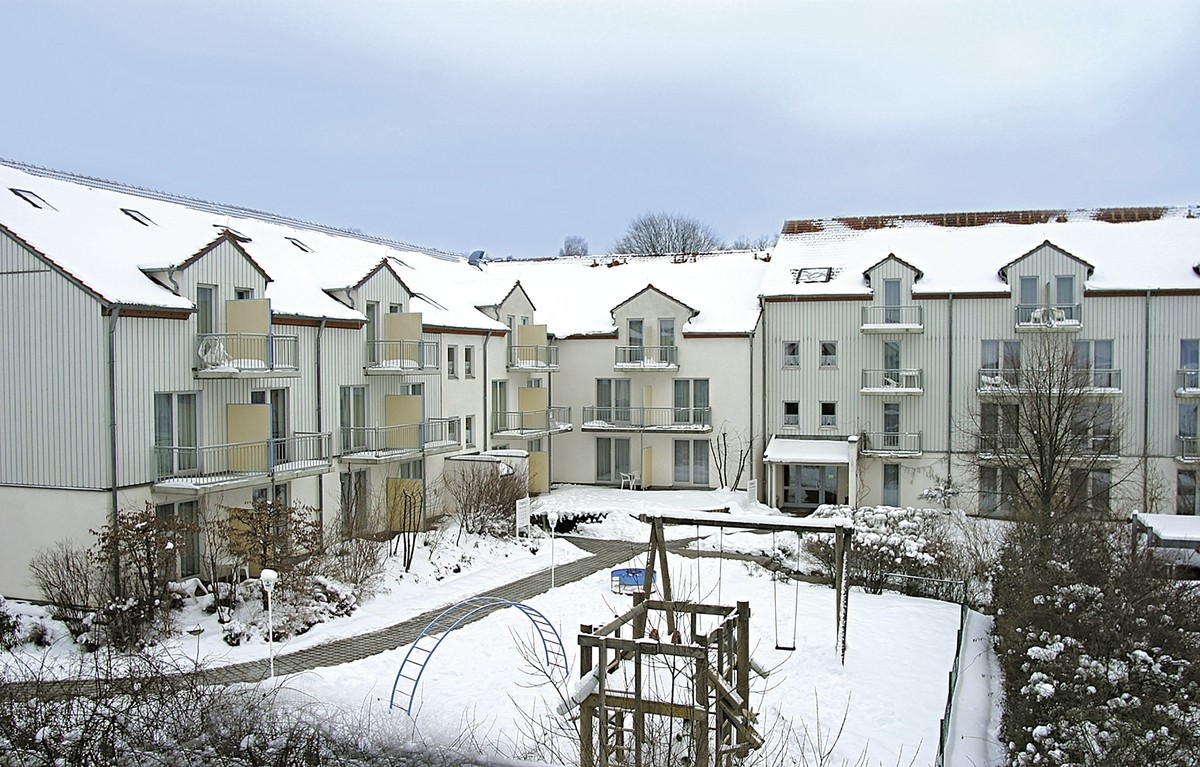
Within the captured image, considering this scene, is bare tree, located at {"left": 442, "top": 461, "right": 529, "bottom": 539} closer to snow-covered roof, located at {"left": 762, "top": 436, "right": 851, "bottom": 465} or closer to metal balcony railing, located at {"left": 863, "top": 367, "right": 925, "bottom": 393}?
snow-covered roof, located at {"left": 762, "top": 436, "right": 851, "bottom": 465}

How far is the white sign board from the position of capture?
1104 inches

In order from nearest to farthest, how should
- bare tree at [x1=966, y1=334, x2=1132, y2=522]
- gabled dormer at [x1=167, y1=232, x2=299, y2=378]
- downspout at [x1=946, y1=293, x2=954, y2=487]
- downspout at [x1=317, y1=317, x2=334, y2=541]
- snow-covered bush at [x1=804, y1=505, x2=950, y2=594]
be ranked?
gabled dormer at [x1=167, y1=232, x2=299, y2=378], snow-covered bush at [x1=804, y1=505, x2=950, y2=594], downspout at [x1=317, y1=317, x2=334, y2=541], bare tree at [x1=966, y1=334, x2=1132, y2=522], downspout at [x1=946, y1=293, x2=954, y2=487]

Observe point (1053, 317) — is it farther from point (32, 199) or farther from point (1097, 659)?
point (32, 199)

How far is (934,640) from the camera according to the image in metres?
19.6

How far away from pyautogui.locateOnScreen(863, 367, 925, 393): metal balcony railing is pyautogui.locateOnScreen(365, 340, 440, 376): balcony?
1602 cm

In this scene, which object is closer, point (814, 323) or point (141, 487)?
point (141, 487)

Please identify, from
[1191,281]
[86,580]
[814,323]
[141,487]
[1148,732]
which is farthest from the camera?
[814,323]

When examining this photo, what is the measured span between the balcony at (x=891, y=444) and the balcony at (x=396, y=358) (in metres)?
16.1

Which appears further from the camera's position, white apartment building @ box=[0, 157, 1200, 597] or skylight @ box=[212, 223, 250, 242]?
skylight @ box=[212, 223, 250, 242]

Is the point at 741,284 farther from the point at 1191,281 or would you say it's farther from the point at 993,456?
the point at 1191,281

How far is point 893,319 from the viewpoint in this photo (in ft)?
117

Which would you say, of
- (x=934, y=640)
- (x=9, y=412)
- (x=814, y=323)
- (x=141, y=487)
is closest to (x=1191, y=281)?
(x=814, y=323)

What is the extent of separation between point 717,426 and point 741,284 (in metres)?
6.17

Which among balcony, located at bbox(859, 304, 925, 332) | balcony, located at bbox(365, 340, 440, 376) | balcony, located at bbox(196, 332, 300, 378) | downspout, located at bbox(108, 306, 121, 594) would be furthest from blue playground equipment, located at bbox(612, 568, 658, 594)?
balcony, located at bbox(859, 304, 925, 332)
